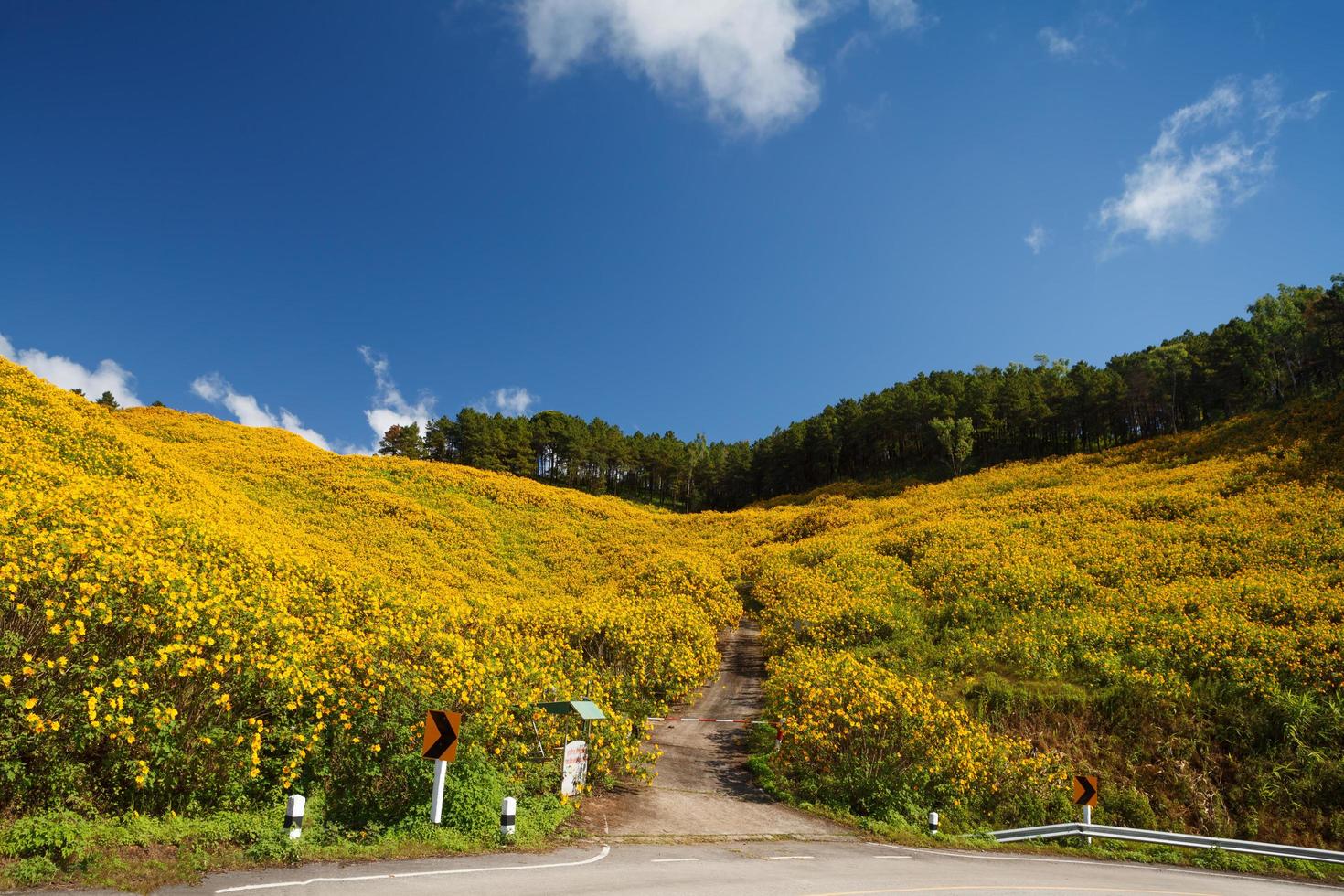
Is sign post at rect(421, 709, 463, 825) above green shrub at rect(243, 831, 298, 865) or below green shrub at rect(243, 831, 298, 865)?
above

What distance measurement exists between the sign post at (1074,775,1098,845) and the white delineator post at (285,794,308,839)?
52.8 ft

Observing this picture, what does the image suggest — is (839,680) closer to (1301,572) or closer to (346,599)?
(346,599)

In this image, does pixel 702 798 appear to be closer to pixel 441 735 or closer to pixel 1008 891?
pixel 1008 891

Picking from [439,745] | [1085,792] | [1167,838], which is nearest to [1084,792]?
[1085,792]

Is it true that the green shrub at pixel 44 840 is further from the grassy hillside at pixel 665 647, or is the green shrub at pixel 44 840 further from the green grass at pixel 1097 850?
the green grass at pixel 1097 850

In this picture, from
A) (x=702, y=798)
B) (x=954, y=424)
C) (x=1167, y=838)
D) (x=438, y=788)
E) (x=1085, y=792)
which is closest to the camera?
(x=438, y=788)

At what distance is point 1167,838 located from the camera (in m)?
13.9

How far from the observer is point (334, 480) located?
4481 cm

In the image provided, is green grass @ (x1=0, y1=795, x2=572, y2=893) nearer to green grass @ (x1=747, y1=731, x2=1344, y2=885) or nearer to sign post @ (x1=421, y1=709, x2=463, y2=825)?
sign post @ (x1=421, y1=709, x2=463, y2=825)

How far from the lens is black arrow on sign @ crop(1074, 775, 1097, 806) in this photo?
47.9 ft

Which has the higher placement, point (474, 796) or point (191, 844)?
point (191, 844)

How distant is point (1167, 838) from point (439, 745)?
1581cm

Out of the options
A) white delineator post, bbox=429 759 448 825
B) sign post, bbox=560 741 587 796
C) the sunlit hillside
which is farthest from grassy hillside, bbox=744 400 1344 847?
white delineator post, bbox=429 759 448 825

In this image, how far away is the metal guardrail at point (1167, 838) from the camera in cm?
1333
